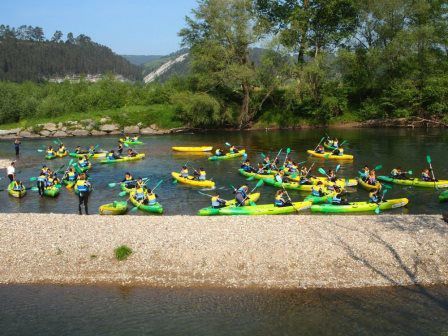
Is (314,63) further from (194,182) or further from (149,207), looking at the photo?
(149,207)

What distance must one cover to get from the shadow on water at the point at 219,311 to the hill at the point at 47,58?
287 feet

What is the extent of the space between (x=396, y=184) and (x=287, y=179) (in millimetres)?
6140

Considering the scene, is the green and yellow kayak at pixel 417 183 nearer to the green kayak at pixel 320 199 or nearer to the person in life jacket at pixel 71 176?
the green kayak at pixel 320 199

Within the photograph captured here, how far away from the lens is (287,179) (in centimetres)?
2834

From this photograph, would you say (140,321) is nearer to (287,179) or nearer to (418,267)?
(418,267)

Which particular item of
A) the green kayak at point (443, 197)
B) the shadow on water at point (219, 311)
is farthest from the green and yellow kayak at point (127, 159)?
the green kayak at point (443, 197)

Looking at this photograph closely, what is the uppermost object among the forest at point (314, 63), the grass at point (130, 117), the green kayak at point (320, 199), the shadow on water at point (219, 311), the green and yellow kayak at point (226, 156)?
the forest at point (314, 63)

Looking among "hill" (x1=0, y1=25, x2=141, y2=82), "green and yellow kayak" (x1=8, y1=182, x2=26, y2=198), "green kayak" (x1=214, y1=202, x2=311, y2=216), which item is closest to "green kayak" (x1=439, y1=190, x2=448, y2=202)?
"green kayak" (x1=214, y1=202, x2=311, y2=216)

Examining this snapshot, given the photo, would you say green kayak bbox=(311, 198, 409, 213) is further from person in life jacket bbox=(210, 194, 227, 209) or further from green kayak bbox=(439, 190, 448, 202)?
person in life jacket bbox=(210, 194, 227, 209)

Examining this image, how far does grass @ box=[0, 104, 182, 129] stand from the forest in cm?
159

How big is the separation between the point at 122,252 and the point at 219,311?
15.6 ft

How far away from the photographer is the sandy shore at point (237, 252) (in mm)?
15625

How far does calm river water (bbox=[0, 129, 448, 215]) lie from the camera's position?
2530 centimetres

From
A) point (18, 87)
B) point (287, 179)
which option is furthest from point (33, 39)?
point (287, 179)
